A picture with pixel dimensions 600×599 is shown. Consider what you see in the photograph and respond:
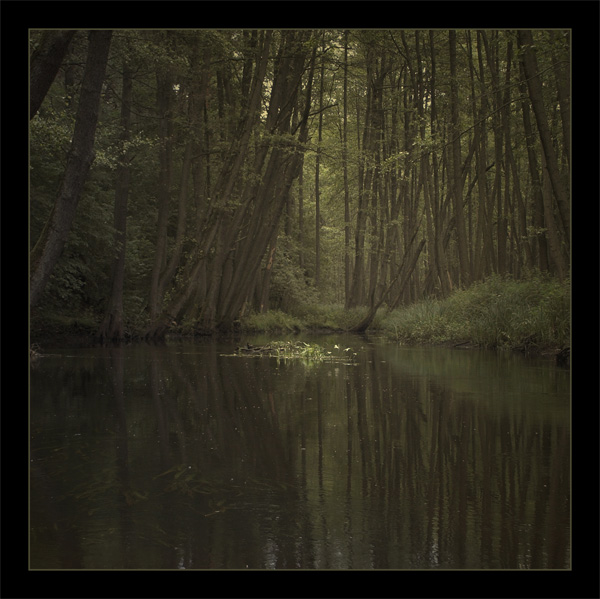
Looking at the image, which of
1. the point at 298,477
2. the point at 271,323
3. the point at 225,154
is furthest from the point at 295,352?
the point at 271,323

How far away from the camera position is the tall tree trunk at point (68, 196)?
10.6 metres

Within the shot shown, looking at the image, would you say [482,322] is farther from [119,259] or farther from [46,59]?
[46,59]

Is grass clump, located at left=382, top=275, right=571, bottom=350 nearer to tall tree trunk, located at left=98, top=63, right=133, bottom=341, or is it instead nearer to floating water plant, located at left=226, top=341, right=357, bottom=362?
floating water plant, located at left=226, top=341, right=357, bottom=362

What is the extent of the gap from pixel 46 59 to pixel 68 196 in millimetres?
2058

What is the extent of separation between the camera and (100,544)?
11.0 feet

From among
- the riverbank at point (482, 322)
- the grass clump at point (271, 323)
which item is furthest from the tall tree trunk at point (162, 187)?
the grass clump at point (271, 323)

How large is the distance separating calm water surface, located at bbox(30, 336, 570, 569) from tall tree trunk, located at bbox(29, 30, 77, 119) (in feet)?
13.4

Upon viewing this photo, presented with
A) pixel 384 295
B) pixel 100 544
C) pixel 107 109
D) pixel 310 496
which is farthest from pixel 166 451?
pixel 384 295

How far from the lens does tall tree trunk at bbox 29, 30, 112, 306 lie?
34.8 feet

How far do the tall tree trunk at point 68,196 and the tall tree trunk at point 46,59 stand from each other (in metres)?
1.19

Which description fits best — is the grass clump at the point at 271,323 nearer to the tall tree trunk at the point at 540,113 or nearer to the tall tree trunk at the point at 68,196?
the tall tree trunk at the point at 540,113

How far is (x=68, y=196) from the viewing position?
35.4 feet

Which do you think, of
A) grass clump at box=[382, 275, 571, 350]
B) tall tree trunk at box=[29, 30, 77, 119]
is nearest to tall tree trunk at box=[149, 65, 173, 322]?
grass clump at box=[382, 275, 571, 350]

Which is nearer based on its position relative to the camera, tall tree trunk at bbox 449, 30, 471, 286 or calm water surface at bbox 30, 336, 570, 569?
calm water surface at bbox 30, 336, 570, 569
